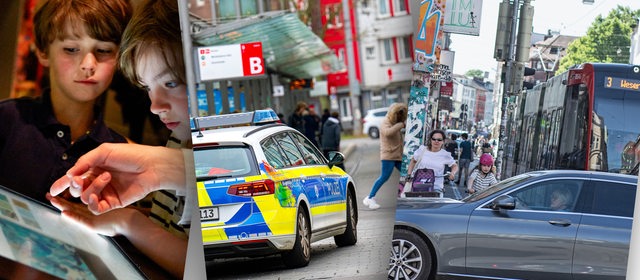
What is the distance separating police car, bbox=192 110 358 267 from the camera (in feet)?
8.62

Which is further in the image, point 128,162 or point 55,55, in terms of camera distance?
point 128,162

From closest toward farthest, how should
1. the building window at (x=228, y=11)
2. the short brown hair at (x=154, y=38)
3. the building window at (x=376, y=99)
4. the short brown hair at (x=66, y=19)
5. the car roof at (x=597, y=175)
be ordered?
the short brown hair at (x=66, y=19) → the short brown hair at (x=154, y=38) → the car roof at (x=597, y=175) → the building window at (x=376, y=99) → the building window at (x=228, y=11)

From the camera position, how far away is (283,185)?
2629 millimetres

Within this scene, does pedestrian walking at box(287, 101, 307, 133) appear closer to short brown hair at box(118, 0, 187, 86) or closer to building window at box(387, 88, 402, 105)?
building window at box(387, 88, 402, 105)

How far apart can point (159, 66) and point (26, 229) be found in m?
0.66

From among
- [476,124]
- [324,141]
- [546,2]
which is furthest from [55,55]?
[546,2]

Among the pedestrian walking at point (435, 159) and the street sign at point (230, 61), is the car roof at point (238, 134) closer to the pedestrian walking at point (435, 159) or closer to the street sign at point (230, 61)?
the street sign at point (230, 61)

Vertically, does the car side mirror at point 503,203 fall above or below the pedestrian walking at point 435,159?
below

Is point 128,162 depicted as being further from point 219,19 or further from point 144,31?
point 219,19

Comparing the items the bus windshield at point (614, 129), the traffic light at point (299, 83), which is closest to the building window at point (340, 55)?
the traffic light at point (299, 83)

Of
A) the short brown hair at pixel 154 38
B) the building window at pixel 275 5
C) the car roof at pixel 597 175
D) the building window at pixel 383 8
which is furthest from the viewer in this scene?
the building window at pixel 275 5

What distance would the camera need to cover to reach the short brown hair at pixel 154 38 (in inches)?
93.4

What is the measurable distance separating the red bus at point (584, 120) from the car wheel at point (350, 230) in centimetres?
57

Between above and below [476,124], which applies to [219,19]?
above
